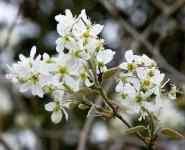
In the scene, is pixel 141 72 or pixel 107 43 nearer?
pixel 141 72

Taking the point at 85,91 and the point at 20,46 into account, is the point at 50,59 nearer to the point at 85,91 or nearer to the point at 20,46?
the point at 85,91

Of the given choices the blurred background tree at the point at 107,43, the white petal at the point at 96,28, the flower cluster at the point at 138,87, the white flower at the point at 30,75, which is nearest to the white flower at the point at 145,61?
the flower cluster at the point at 138,87

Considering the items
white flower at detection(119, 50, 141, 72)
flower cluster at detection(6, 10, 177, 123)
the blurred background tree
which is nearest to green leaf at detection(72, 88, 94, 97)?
flower cluster at detection(6, 10, 177, 123)

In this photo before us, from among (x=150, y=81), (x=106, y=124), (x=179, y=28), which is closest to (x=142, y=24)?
(x=179, y=28)

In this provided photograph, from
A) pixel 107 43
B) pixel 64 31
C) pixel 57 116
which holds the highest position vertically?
pixel 107 43

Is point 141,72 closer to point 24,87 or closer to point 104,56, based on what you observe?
point 104,56

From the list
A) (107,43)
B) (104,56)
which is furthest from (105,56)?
(107,43)

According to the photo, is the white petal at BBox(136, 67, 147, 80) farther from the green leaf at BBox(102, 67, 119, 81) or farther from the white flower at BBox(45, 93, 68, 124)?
the white flower at BBox(45, 93, 68, 124)

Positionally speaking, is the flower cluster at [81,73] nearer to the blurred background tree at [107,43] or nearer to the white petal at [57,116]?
the white petal at [57,116]
